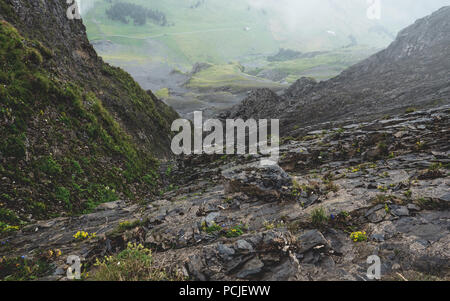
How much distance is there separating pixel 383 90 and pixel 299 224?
4431 centimetres

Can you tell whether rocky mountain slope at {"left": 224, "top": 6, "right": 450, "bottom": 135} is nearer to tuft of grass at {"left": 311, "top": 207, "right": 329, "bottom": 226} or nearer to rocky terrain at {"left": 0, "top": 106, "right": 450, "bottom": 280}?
rocky terrain at {"left": 0, "top": 106, "right": 450, "bottom": 280}

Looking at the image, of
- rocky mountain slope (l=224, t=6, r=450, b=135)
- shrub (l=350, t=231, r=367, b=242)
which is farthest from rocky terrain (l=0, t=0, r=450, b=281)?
rocky mountain slope (l=224, t=6, r=450, b=135)

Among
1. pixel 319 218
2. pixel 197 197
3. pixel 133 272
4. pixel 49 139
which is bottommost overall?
pixel 197 197

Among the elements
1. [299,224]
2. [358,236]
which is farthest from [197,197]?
[358,236]

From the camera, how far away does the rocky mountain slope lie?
31.4 m

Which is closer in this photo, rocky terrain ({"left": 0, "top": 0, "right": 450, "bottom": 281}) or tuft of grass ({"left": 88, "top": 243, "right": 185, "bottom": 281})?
tuft of grass ({"left": 88, "top": 243, "right": 185, "bottom": 281})

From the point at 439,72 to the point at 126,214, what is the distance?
Answer: 183 ft

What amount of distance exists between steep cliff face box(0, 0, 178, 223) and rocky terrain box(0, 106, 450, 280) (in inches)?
53.1

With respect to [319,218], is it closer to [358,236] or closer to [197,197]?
[358,236]

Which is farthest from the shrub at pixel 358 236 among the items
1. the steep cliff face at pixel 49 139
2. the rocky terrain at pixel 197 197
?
the steep cliff face at pixel 49 139

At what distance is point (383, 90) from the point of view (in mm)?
41625
